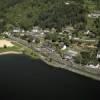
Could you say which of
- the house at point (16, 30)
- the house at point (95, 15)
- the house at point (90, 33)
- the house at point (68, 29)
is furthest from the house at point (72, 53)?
the house at point (16, 30)

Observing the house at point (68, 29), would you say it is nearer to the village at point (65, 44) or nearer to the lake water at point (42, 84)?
the village at point (65, 44)

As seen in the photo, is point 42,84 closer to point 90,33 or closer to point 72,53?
point 72,53

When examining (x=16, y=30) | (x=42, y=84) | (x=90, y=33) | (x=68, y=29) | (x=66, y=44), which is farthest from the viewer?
(x=16, y=30)

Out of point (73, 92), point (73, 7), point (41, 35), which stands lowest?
point (73, 92)

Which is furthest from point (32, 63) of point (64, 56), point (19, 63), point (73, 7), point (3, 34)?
point (73, 7)

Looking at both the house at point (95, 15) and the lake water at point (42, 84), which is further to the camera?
the house at point (95, 15)

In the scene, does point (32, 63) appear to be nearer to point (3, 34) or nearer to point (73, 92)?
point (73, 92)

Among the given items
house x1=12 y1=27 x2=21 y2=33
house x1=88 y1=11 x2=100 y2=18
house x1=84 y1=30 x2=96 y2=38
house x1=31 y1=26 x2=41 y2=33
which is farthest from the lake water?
house x1=88 y1=11 x2=100 y2=18

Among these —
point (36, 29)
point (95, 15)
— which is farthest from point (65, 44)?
point (36, 29)
